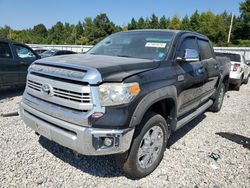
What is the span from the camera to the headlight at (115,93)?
265 cm

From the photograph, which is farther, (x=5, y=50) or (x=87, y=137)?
(x=5, y=50)

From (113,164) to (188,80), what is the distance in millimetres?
1742

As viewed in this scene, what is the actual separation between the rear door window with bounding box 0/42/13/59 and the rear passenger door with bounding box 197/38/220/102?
534 cm

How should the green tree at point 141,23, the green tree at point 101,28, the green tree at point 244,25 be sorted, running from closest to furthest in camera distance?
the green tree at point 244,25 < the green tree at point 141,23 < the green tree at point 101,28

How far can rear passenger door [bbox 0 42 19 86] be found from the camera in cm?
699

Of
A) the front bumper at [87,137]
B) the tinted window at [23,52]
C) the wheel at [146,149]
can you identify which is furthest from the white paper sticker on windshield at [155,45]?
the tinted window at [23,52]

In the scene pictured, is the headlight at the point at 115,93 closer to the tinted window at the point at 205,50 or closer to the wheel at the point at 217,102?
the tinted window at the point at 205,50

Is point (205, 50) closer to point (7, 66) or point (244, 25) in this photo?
point (7, 66)

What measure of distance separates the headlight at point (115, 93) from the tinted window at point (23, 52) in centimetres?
582

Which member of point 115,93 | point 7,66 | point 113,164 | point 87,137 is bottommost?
point 113,164

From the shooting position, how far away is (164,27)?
5616 centimetres

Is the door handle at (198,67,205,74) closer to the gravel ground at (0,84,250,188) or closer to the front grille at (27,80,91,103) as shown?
the gravel ground at (0,84,250,188)

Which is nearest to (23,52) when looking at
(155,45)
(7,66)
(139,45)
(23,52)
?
(23,52)

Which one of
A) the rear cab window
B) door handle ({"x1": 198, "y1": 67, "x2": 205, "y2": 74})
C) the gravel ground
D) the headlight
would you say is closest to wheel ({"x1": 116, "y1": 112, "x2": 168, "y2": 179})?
the gravel ground
